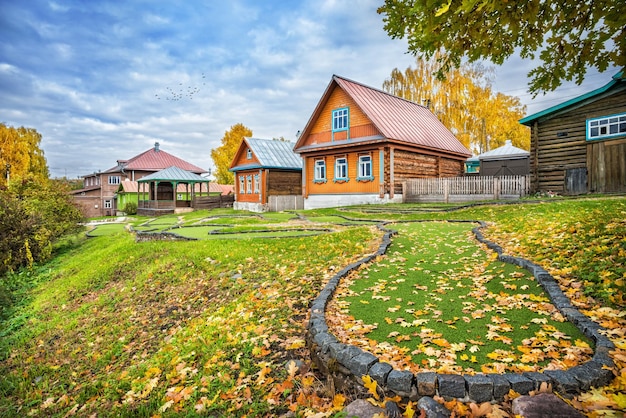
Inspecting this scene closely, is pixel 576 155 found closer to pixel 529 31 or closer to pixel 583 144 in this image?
pixel 583 144

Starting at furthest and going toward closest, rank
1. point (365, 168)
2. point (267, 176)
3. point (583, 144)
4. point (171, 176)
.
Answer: point (171, 176)
point (267, 176)
point (365, 168)
point (583, 144)

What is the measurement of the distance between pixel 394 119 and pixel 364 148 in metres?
3.45

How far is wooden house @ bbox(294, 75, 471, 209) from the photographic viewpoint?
21.3m

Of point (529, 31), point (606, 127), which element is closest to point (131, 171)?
point (606, 127)

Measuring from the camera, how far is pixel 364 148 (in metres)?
22.0

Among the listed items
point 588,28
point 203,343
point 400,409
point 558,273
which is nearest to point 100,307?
point 203,343

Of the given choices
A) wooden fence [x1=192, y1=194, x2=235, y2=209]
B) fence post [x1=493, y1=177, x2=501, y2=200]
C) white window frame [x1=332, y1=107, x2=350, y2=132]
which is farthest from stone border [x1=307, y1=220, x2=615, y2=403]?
wooden fence [x1=192, y1=194, x2=235, y2=209]

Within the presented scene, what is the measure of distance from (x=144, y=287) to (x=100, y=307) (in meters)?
1.05

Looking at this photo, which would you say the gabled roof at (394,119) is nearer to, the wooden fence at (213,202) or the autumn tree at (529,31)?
the wooden fence at (213,202)

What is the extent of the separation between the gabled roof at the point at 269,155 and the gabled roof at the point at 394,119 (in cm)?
332

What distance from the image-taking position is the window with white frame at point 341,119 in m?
22.9

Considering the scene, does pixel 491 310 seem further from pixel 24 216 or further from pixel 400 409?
pixel 24 216

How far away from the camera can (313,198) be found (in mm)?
25219

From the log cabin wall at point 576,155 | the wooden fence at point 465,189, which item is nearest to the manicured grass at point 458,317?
the wooden fence at point 465,189
